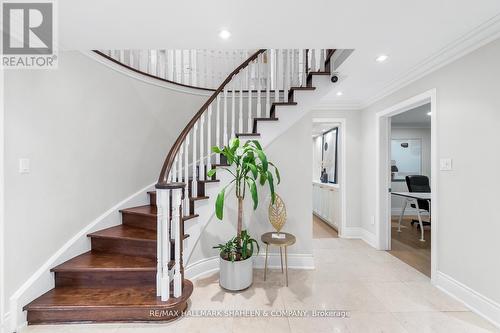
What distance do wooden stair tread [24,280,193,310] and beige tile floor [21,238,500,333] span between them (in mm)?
159

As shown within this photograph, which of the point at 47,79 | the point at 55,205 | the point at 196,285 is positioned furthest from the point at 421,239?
the point at 47,79

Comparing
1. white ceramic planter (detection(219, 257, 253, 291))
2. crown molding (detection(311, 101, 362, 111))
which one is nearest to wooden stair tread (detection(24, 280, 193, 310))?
white ceramic planter (detection(219, 257, 253, 291))

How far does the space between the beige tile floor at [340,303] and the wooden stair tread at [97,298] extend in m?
0.16

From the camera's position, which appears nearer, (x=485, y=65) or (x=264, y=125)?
(x=485, y=65)

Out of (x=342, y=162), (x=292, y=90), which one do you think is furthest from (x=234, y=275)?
(x=342, y=162)

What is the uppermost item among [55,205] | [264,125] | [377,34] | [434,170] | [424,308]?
[377,34]

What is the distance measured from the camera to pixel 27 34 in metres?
1.90

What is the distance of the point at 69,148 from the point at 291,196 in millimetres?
2565

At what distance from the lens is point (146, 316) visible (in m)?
1.91

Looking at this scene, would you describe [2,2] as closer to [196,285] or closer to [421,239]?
[196,285]

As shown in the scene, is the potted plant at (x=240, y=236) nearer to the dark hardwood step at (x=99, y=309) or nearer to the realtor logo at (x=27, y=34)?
the dark hardwood step at (x=99, y=309)

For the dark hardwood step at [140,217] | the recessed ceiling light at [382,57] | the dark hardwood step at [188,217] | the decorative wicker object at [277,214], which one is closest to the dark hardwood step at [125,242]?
the dark hardwood step at [140,217]

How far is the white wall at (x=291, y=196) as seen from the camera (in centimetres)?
300

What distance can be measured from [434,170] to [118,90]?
3878mm
